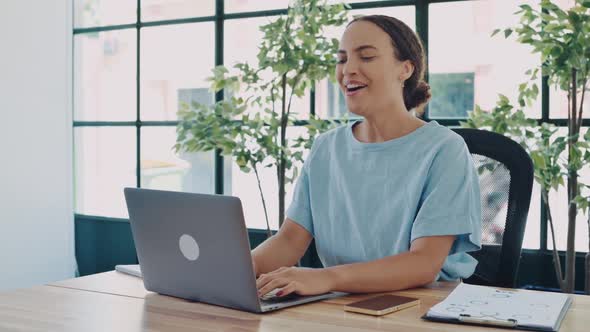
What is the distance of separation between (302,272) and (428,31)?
7.41ft

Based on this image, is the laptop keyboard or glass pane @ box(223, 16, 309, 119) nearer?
the laptop keyboard

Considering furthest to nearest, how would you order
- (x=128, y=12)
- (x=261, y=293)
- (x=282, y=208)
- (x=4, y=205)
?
(x=128, y=12) < (x=4, y=205) < (x=282, y=208) < (x=261, y=293)

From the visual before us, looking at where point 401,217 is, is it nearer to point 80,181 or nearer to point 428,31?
point 428,31

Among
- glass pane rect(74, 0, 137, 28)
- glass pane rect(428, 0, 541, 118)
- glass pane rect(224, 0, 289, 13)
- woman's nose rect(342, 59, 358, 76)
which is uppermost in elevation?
glass pane rect(74, 0, 137, 28)

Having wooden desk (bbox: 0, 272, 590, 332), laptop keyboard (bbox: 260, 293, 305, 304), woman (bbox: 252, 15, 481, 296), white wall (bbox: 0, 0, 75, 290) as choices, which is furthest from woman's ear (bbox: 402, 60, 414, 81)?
white wall (bbox: 0, 0, 75, 290)

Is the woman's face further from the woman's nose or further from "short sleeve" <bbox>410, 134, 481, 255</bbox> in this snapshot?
"short sleeve" <bbox>410, 134, 481, 255</bbox>

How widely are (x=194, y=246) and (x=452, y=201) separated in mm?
619

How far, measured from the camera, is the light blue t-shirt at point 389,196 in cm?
177

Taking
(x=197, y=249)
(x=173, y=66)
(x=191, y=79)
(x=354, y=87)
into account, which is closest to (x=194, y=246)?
(x=197, y=249)

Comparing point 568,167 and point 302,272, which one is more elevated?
point 568,167

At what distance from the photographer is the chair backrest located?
1872 millimetres

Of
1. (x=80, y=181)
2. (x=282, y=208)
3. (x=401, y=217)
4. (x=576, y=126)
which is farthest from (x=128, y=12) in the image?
(x=401, y=217)

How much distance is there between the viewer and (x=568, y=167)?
2.84 metres

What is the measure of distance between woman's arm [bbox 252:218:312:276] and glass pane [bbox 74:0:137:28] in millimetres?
2826
